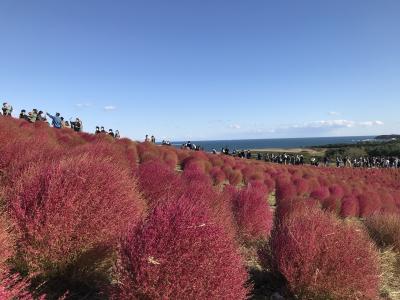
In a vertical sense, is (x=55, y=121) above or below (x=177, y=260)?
above

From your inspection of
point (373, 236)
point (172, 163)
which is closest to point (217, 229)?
point (373, 236)

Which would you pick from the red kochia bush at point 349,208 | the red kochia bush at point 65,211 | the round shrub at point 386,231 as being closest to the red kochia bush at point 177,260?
the red kochia bush at point 65,211

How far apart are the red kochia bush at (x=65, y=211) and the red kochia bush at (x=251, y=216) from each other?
15.8 feet

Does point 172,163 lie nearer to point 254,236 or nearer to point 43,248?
point 254,236

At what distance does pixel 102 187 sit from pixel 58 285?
139 centimetres

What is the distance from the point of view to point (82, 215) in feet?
19.1

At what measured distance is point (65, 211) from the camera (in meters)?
5.59

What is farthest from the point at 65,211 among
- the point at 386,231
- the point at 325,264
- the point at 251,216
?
the point at 386,231

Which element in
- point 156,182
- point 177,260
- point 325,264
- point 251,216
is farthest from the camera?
point 251,216

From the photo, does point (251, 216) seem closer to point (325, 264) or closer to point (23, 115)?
point (325, 264)

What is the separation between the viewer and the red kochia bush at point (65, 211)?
5.45 meters

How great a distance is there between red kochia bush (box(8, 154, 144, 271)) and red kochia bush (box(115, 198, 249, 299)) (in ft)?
2.35

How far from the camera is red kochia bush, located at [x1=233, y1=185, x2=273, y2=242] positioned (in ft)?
35.4

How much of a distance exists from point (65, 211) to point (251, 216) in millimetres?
6226
